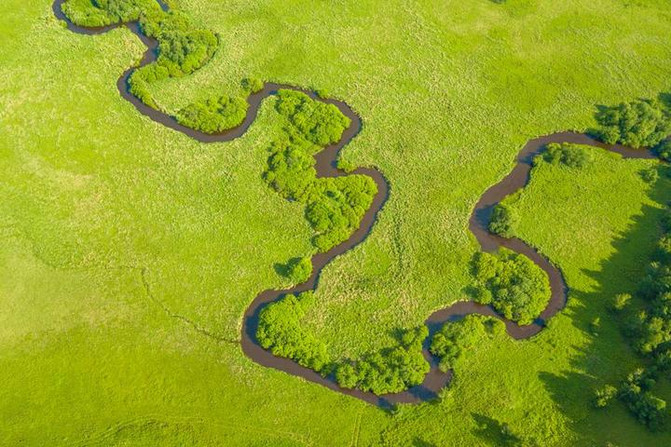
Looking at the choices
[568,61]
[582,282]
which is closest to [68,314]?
[582,282]

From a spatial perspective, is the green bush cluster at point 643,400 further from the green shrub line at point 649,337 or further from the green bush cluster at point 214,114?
the green bush cluster at point 214,114

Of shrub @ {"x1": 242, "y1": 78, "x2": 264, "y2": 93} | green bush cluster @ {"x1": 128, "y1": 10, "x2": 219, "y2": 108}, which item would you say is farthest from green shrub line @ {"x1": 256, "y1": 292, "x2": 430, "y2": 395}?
green bush cluster @ {"x1": 128, "y1": 10, "x2": 219, "y2": 108}

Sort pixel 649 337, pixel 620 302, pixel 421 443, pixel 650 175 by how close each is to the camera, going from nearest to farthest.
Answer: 1. pixel 421 443
2. pixel 649 337
3. pixel 620 302
4. pixel 650 175

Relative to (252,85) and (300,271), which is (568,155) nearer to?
(300,271)

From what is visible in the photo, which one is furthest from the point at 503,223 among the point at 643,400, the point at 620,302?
the point at 643,400

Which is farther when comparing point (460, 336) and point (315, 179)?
point (315, 179)

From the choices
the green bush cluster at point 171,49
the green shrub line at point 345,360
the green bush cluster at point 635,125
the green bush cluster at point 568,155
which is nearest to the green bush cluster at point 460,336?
the green shrub line at point 345,360
